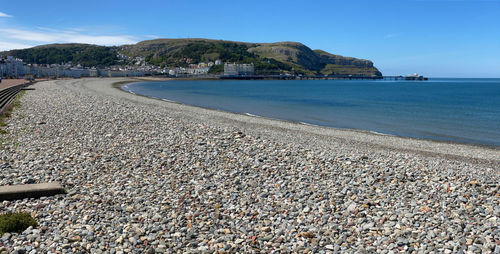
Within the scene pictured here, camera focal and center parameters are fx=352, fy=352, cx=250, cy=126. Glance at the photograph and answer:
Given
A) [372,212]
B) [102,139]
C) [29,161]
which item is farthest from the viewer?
[102,139]

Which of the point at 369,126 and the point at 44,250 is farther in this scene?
the point at 369,126

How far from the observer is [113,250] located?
21.5 ft

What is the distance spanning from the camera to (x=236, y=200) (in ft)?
29.5

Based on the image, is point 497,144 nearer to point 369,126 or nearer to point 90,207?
point 369,126

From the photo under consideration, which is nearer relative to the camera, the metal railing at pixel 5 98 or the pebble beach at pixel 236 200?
the pebble beach at pixel 236 200

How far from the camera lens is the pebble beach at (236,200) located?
22.7ft

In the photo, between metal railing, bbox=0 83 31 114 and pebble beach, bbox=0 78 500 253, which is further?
metal railing, bbox=0 83 31 114

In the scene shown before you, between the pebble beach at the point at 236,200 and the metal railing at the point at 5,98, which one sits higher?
the metal railing at the point at 5,98

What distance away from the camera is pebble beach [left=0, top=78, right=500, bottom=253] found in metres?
6.91

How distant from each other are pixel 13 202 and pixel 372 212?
28.0 feet

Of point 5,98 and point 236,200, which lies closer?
point 236,200

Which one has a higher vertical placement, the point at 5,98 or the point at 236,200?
the point at 5,98

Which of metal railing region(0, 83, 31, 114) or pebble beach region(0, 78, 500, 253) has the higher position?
metal railing region(0, 83, 31, 114)

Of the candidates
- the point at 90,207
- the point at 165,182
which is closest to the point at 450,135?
the point at 165,182
